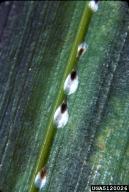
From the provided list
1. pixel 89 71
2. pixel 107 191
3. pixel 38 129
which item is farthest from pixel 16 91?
pixel 107 191

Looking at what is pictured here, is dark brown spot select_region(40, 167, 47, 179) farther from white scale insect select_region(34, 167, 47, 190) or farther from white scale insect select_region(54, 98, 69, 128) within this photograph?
white scale insect select_region(54, 98, 69, 128)

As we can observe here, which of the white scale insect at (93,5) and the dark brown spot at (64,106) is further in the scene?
the white scale insect at (93,5)

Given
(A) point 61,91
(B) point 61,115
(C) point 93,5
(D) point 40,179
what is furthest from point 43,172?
(C) point 93,5

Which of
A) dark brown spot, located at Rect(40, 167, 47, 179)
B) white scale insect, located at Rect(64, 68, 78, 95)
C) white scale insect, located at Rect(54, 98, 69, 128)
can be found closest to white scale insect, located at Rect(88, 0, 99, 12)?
white scale insect, located at Rect(64, 68, 78, 95)

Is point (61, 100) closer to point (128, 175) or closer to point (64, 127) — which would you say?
point (64, 127)

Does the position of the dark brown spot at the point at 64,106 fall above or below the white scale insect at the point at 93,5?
below

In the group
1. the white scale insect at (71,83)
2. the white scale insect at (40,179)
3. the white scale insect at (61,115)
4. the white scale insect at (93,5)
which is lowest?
the white scale insect at (40,179)

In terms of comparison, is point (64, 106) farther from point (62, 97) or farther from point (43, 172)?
point (43, 172)

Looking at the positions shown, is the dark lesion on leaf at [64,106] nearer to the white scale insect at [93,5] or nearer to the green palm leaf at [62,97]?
the green palm leaf at [62,97]

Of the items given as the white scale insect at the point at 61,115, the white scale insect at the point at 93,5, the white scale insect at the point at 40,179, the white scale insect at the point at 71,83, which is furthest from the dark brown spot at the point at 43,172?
Result: the white scale insect at the point at 93,5
